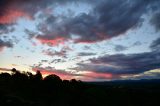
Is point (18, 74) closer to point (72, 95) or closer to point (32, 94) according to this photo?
point (32, 94)

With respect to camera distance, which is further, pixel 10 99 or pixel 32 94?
pixel 32 94

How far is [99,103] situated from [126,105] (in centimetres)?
1446

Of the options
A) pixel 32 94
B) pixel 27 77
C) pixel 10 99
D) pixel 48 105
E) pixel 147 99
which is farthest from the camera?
Answer: pixel 147 99

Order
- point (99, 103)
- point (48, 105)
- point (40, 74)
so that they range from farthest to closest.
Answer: point (40, 74), point (99, 103), point (48, 105)

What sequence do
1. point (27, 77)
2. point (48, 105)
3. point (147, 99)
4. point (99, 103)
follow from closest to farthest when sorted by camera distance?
1. point (48, 105)
2. point (99, 103)
3. point (27, 77)
4. point (147, 99)

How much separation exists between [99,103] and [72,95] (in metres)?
9.39

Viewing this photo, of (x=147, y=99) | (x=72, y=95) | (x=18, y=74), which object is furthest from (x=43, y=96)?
(x=147, y=99)

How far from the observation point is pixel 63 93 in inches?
3054

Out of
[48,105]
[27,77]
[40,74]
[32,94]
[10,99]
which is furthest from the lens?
[40,74]

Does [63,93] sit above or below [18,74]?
below

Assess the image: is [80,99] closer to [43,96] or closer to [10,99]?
[43,96]

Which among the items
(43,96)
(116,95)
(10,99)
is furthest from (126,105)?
(10,99)

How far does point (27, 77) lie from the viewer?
82.6 m

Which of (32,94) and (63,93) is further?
(63,93)
